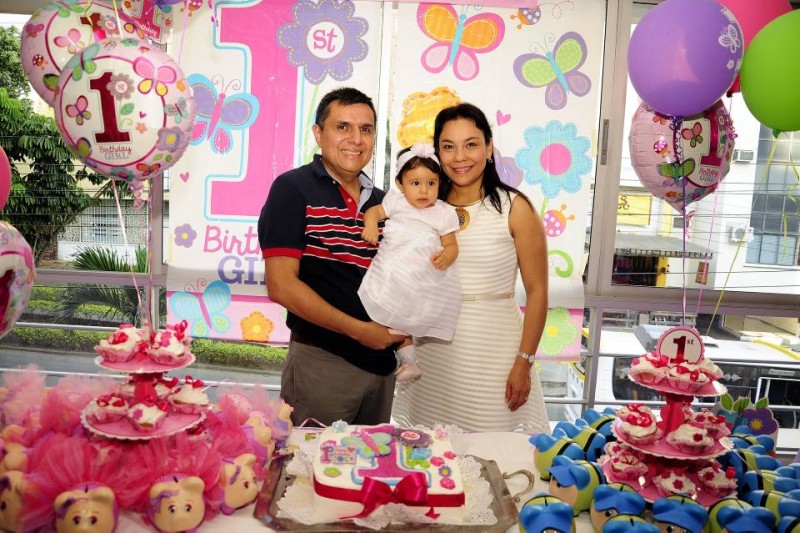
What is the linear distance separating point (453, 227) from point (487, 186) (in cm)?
21

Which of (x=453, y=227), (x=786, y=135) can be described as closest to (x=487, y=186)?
(x=453, y=227)

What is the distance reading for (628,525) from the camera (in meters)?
1.15

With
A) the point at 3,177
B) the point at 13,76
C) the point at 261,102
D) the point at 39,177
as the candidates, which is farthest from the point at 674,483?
the point at 13,76

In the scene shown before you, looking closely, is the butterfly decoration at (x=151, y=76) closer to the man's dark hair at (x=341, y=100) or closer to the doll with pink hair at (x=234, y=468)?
the man's dark hair at (x=341, y=100)

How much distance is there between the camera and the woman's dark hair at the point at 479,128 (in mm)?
1987

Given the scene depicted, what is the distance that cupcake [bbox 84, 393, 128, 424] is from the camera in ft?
4.18

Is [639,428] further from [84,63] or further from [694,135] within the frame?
[84,63]

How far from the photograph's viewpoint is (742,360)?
3.60m

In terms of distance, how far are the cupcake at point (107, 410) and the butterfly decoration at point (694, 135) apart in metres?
A: 1.65

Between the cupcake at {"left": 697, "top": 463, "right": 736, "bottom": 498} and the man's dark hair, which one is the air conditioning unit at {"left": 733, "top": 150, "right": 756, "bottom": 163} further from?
the cupcake at {"left": 697, "top": 463, "right": 736, "bottom": 498}

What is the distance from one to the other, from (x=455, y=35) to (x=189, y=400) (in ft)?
7.68

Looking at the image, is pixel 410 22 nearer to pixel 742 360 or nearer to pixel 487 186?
pixel 487 186

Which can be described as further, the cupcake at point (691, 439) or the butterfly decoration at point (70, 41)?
the butterfly decoration at point (70, 41)

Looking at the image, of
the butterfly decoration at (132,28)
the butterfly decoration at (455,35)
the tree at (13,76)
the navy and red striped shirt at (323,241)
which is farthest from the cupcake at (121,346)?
the tree at (13,76)
